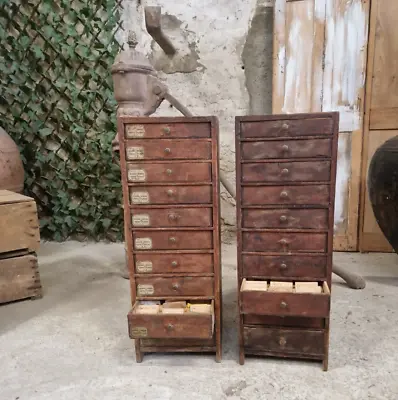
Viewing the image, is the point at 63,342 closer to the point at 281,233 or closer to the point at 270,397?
the point at 270,397

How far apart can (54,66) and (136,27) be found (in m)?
0.69

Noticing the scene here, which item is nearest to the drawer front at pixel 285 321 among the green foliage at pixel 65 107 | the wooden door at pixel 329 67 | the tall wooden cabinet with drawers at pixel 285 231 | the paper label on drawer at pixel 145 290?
the tall wooden cabinet with drawers at pixel 285 231

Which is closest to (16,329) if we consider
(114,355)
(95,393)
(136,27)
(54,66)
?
(114,355)

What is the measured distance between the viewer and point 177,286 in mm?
1390

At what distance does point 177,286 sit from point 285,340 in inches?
17.8

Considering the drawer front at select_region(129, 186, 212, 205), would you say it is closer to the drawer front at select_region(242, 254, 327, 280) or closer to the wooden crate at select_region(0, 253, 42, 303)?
the drawer front at select_region(242, 254, 327, 280)

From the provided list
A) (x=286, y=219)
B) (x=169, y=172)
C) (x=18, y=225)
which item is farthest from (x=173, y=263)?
(x=18, y=225)

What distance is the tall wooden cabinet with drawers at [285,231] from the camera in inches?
49.3

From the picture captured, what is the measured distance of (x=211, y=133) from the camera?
4.15 feet

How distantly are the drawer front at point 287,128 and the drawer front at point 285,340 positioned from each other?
718 mm

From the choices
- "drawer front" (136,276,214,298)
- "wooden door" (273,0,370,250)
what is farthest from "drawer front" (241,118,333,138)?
"wooden door" (273,0,370,250)

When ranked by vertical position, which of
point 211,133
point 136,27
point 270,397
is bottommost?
point 270,397

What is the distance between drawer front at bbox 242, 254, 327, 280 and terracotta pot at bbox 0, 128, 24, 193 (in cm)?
177

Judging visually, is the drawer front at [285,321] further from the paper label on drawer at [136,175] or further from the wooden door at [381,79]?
the wooden door at [381,79]
